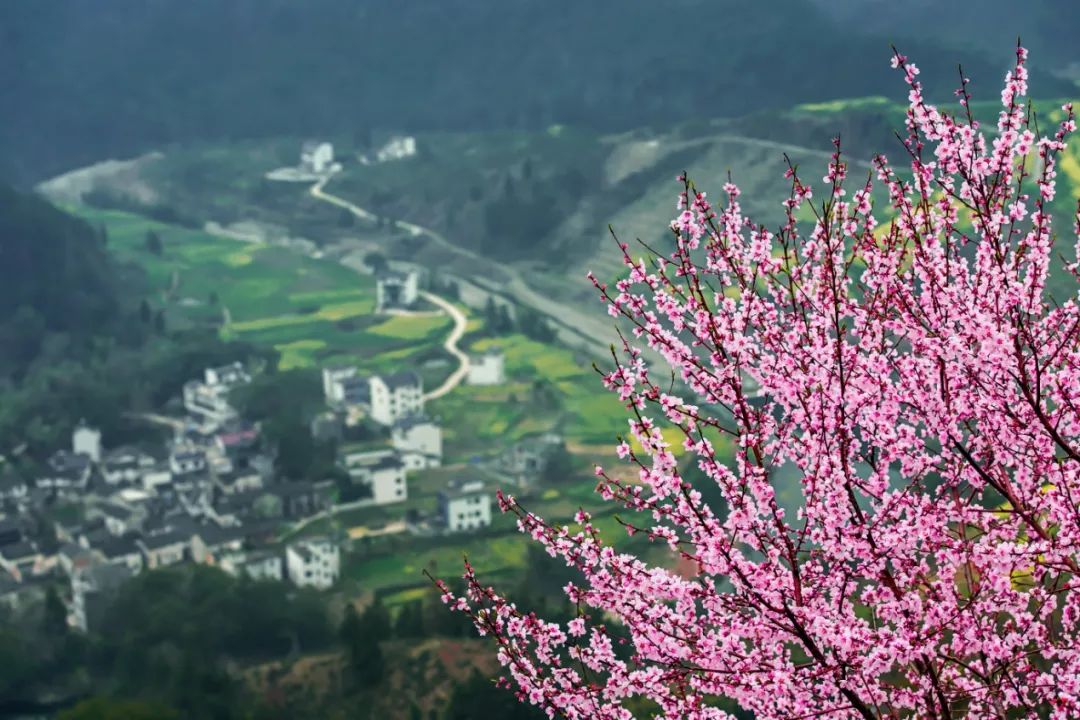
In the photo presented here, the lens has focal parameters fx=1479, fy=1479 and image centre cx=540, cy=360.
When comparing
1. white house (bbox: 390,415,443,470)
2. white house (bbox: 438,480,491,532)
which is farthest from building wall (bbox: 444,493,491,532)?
white house (bbox: 390,415,443,470)

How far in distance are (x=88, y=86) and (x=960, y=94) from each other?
98.9 m

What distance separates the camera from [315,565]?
3291cm

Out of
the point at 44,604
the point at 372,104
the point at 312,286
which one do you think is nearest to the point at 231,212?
the point at 312,286

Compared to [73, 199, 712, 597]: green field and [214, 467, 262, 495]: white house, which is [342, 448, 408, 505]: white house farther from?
[214, 467, 262, 495]: white house

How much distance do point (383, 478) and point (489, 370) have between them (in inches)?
404

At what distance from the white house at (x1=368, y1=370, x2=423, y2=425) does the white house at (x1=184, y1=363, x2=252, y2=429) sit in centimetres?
428

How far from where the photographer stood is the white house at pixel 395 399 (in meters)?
43.9

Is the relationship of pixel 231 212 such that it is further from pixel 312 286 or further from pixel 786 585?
pixel 786 585

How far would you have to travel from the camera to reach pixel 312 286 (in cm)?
6034

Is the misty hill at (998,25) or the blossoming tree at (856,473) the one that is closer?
the blossoming tree at (856,473)

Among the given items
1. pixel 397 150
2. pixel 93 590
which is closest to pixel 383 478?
pixel 93 590

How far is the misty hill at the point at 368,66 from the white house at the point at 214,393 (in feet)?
134

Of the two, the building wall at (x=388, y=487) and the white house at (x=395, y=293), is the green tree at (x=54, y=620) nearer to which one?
the building wall at (x=388, y=487)

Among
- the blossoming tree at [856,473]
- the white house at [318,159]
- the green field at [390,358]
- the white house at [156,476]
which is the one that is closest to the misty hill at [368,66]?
the white house at [318,159]
